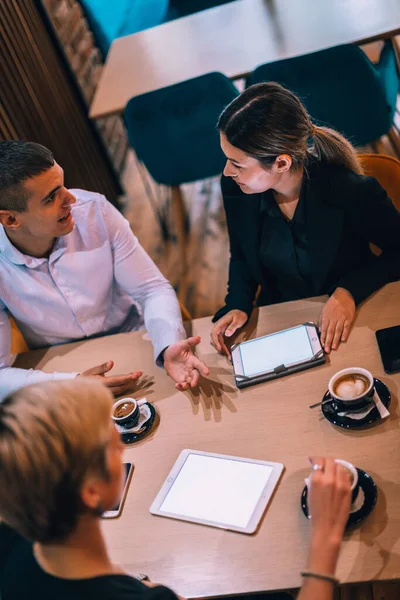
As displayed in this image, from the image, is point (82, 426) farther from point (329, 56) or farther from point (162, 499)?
point (329, 56)

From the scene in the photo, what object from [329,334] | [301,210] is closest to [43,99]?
[301,210]

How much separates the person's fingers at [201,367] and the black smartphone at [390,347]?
0.42m

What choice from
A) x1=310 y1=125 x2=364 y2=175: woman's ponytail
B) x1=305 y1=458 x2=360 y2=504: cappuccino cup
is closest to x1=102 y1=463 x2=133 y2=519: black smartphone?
x1=305 y1=458 x2=360 y2=504: cappuccino cup

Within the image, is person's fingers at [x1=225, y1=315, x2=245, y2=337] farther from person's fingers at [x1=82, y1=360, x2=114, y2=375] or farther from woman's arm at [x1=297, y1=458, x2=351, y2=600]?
woman's arm at [x1=297, y1=458, x2=351, y2=600]

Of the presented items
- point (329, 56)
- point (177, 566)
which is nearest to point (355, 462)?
point (177, 566)

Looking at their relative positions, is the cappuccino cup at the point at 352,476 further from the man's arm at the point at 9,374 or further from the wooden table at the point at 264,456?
the man's arm at the point at 9,374

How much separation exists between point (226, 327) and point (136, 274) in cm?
42

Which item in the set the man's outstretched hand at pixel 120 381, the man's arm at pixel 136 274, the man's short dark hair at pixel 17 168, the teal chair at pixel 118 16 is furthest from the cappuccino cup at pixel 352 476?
the teal chair at pixel 118 16

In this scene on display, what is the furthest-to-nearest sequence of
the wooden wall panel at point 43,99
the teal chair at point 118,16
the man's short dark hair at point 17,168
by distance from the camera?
the teal chair at point 118,16
the wooden wall panel at point 43,99
the man's short dark hair at point 17,168

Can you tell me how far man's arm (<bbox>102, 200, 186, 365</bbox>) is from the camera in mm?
1978

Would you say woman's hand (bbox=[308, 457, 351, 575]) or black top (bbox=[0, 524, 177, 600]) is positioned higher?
black top (bbox=[0, 524, 177, 600])

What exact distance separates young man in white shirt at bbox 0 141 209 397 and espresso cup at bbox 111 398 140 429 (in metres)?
0.17

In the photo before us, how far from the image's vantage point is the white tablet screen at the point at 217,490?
1.33 meters

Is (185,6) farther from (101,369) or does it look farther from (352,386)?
(352,386)
